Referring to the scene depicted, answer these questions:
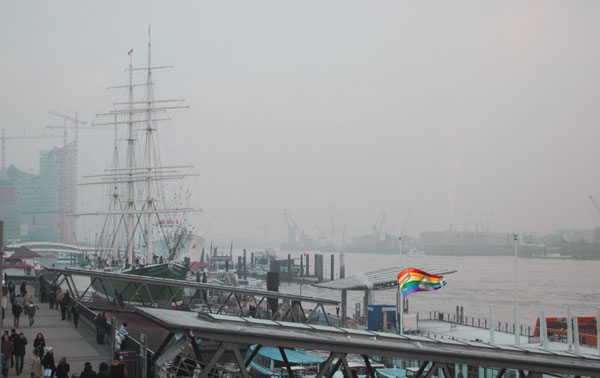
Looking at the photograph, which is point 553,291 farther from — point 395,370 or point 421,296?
point 395,370

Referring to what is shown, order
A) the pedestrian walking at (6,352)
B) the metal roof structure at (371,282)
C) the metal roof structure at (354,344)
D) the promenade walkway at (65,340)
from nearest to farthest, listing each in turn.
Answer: the metal roof structure at (354,344)
the pedestrian walking at (6,352)
the promenade walkway at (65,340)
the metal roof structure at (371,282)

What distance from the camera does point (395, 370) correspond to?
2009 cm

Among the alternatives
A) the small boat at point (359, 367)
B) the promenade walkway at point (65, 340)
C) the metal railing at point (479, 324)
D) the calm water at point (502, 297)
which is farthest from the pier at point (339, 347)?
the calm water at point (502, 297)

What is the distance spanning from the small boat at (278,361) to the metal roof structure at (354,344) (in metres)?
8.63

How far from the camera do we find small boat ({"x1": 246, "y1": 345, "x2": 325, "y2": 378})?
17.6m

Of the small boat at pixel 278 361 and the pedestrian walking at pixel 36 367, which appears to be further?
the small boat at pixel 278 361

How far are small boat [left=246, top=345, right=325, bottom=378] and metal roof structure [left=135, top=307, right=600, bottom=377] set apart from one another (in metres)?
8.63

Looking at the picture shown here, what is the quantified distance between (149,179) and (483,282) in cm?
6354

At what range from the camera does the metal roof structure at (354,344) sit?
7816mm

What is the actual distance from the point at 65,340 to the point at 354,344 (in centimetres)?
1251

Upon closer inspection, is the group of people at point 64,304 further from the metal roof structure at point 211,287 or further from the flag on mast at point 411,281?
the flag on mast at point 411,281

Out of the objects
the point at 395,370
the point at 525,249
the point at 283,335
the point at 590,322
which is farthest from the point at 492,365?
the point at 525,249

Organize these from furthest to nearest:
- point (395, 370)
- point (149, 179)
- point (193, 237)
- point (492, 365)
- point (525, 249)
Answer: point (525, 249)
point (193, 237)
point (149, 179)
point (395, 370)
point (492, 365)

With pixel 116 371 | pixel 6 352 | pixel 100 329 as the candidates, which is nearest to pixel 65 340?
pixel 100 329
